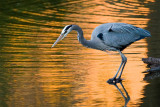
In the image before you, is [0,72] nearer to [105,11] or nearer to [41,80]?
[41,80]

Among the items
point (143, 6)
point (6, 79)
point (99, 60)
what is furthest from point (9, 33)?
point (143, 6)

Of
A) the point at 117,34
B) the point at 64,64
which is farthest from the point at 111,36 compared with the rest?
the point at 64,64

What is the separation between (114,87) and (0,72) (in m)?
2.79

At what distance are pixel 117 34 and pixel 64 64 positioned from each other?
2077 millimetres

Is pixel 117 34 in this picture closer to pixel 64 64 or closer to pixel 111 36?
pixel 111 36

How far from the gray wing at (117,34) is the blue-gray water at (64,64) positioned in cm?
82

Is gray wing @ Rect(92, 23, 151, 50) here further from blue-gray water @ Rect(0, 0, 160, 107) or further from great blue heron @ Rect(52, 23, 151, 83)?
blue-gray water @ Rect(0, 0, 160, 107)

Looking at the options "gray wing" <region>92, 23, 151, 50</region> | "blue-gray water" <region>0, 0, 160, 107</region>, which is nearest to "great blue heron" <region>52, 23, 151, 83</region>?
"gray wing" <region>92, 23, 151, 50</region>

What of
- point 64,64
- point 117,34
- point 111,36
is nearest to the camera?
point 111,36

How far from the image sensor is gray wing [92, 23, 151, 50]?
1234 centimetres

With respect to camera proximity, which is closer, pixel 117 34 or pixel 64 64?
pixel 117 34

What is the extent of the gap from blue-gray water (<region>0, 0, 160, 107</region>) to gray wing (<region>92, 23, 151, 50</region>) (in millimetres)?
815

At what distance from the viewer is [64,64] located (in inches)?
555

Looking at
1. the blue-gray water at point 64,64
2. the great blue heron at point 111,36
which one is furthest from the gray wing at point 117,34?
the blue-gray water at point 64,64
